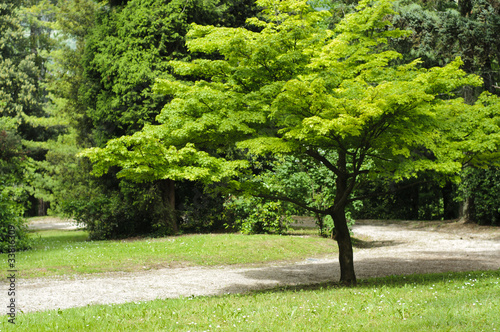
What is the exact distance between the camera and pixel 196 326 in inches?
225

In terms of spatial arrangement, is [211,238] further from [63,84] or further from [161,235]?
[63,84]

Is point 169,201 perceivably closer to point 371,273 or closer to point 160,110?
point 160,110

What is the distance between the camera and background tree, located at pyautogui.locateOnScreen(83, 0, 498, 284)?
752 centimetres

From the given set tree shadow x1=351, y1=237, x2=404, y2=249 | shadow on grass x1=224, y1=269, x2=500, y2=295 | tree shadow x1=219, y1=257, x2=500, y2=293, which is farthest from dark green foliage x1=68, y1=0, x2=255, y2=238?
shadow on grass x1=224, y1=269, x2=500, y2=295

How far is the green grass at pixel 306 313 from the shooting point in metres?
5.57

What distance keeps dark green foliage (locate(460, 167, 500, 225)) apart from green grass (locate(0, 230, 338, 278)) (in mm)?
8433

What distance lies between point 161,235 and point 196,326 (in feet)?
41.5

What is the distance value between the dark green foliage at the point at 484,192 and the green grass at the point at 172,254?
8.43 meters

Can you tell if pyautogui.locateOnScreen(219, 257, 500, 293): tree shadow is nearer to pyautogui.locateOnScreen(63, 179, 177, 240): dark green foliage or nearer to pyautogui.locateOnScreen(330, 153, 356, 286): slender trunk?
pyautogui.locateOnScreen(330, 153, 356, 286): slender trunk

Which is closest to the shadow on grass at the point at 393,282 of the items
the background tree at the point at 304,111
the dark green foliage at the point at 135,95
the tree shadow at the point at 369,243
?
the background tree at the point at 304,111

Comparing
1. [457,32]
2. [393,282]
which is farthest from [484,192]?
[393,282]

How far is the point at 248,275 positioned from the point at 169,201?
9042mm

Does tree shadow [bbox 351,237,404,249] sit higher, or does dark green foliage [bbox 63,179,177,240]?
dark green foliage [bbox 63,179,177,240]

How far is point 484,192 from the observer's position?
2020 centimetres
